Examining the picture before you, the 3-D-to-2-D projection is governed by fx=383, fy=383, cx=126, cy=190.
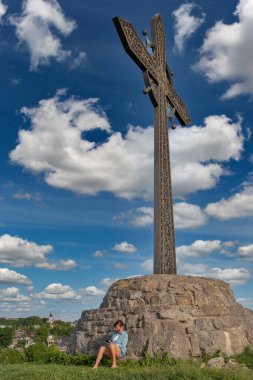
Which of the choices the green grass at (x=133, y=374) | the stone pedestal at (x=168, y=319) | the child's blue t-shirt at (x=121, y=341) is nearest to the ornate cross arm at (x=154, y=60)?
the stone pedestal at (x=168, y=319)

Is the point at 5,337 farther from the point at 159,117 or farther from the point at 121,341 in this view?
the point at 121,341

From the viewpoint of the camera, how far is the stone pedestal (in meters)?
8.95

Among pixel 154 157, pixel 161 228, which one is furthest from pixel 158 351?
pixel 154 157

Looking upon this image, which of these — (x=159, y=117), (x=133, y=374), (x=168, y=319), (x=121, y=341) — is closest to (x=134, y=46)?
(x=159, y=117)

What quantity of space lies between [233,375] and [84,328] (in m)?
4.89

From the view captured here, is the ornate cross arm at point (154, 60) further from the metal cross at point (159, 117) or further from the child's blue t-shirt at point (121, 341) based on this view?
the child's blue t-shirt at point (121, 341)

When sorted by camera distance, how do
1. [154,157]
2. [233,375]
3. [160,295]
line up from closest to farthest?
[233,375], [160,295], [154,157]

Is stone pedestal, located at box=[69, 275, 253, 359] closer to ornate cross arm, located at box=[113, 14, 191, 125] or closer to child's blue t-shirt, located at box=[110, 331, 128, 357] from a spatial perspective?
child's blue t-shirt, located at box=[110, 331, 128, 357]

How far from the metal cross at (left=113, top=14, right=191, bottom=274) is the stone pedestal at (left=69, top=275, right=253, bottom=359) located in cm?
154

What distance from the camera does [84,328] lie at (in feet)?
33.7

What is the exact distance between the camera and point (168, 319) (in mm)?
9336

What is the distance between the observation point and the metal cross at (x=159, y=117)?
39.8ft

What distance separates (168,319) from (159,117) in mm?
7296

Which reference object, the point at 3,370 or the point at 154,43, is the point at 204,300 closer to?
the point at 3,370
